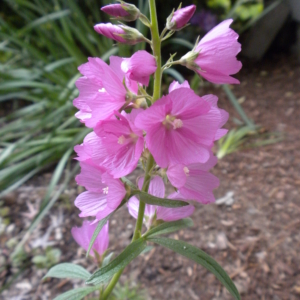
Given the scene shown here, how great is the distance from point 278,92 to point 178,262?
171cm

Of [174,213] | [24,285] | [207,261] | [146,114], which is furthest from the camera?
[24,285]

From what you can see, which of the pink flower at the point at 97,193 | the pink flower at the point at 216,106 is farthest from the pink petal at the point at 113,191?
the pink flower at the point at 216,106

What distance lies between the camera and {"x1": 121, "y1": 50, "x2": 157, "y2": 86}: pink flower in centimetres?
55

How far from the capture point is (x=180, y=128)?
598 mm

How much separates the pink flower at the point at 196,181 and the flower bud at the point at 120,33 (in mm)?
261

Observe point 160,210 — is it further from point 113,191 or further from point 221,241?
point 221,241

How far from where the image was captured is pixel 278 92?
2469mm

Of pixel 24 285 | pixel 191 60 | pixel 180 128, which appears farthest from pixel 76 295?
pixel 24 285

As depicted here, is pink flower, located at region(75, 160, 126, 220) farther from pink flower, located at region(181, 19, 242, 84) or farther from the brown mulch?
the brown mulch

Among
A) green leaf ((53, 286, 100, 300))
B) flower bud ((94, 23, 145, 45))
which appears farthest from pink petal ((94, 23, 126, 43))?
green leaf ((53, 286, 100, 300))

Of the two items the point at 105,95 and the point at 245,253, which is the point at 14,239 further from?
the point at 105,95

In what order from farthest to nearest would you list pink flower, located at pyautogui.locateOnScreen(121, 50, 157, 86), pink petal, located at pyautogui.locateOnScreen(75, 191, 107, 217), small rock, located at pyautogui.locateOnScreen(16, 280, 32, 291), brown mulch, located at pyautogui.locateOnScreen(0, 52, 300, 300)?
small rock, located at pyautogui.locateOnScreen(16, 280, 32, 291) → brown mulch, located at pyautogui.locateOnScreen(0, 52, 300, 300) → pink petal, located at pyautogui.locateOnScreen(75, 191, 107, 217) → pink flower, located at pyautogui.locateOnScreen(121, 50, 157, 86)

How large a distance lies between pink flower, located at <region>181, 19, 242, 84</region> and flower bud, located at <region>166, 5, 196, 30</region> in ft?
0.18

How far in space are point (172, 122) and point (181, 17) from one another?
20 cm
